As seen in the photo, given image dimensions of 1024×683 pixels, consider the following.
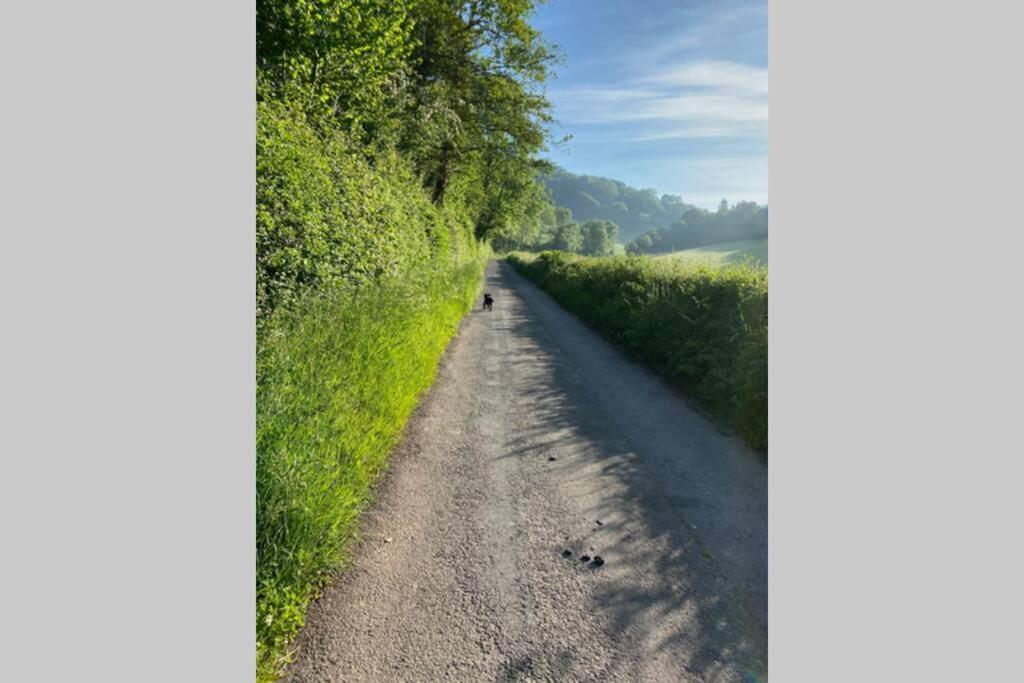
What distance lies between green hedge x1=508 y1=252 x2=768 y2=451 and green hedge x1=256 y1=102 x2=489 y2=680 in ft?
15.2

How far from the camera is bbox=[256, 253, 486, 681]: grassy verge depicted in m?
2.49

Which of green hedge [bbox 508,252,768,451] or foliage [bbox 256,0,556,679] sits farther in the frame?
green hedge [bbox 508,252,768,451]

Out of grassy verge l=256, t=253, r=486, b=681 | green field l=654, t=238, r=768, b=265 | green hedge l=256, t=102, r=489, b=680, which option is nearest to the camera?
grassy verge l=256, t=253, r=486, b=681

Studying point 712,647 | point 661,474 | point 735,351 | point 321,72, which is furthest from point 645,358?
point 321,72

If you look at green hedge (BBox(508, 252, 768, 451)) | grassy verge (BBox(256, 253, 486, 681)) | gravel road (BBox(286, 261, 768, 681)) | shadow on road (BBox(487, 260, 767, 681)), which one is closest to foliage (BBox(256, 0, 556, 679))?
grassy verge (BBox(256, 253, 486, 681))

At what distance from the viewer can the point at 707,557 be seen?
353cm

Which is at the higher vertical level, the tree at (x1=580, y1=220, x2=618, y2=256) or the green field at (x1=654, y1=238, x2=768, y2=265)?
the tree at (x1=580, y1=220, x2=618, y2=256)

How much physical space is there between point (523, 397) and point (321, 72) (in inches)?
237

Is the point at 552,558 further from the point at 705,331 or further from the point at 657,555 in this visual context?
the point at 705,331

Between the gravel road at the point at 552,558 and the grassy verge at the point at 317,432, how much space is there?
9.4 inches

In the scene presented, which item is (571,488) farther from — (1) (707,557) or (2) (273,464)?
(2) (273,464)

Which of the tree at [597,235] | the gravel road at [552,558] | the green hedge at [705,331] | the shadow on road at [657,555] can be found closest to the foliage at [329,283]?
the gravel road at [552,558]

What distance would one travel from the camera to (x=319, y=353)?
13.3 feet

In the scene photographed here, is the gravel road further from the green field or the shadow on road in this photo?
the green field
